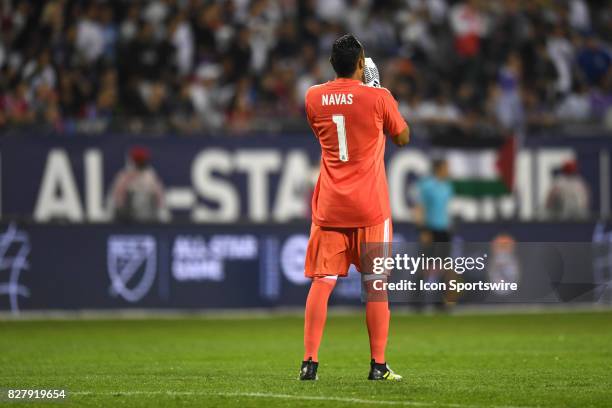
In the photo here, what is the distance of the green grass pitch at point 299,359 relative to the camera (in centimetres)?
835

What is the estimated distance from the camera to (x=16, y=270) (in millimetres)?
18219

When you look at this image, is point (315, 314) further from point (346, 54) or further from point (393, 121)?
point (346, 54)

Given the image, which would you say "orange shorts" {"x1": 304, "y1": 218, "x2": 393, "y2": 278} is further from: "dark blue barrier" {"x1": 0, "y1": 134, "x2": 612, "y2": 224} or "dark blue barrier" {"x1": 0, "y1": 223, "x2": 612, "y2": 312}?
"dark blue barrier" {"x1": 0, "y1": 134, "x2": 612, "y2": 224}

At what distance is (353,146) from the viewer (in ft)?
29.3

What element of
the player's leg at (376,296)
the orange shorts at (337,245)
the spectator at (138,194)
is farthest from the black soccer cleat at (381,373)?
the spectator at (138,194)

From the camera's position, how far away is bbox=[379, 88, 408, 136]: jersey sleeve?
8930 millimetres

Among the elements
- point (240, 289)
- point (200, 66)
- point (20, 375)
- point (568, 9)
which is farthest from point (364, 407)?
point (568, 9)

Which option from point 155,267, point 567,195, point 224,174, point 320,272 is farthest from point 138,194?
point 320,272

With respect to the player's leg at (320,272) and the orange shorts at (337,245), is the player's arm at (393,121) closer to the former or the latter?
the orange shorts at (337,245)

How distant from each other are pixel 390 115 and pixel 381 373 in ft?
5.98

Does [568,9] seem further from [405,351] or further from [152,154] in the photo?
[405,351]

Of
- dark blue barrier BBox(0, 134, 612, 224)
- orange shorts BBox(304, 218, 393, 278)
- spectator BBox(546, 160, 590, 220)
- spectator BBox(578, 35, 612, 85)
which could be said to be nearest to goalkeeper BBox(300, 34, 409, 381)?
orange shorts BBox(304, 218, 393, 278)

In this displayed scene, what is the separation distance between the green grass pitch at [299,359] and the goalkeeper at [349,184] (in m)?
0.54

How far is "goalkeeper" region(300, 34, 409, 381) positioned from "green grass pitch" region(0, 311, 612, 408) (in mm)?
542
